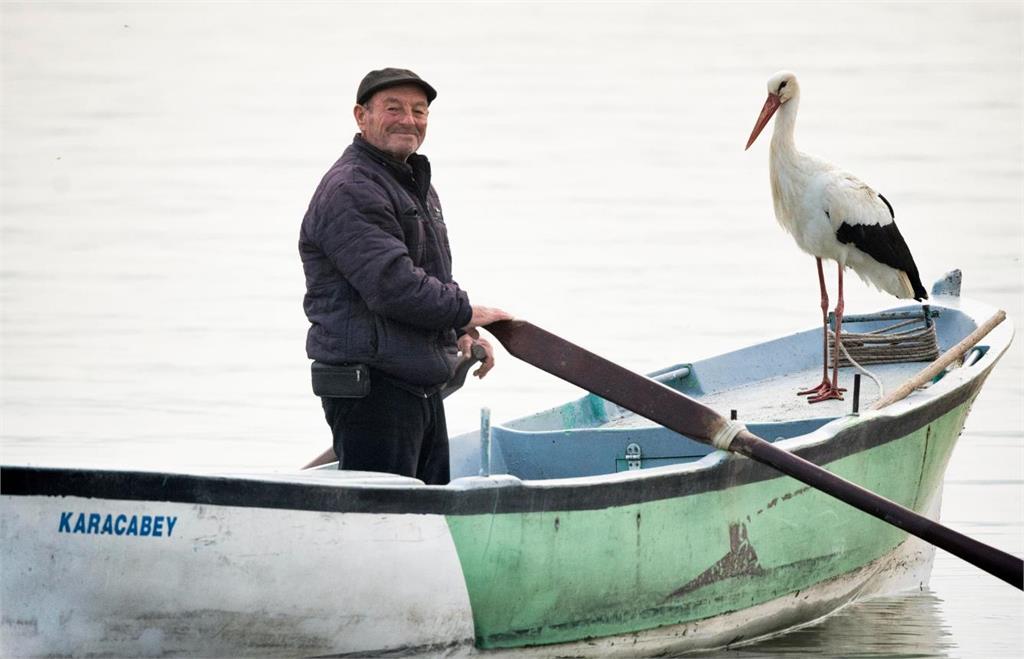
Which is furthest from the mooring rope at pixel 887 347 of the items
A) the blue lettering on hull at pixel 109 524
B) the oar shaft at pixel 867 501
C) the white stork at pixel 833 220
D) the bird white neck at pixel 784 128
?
the blue lettering on hull at pixel 109 524

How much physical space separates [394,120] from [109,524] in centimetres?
167

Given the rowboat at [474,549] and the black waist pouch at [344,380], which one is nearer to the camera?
the rowboat at [474,549]

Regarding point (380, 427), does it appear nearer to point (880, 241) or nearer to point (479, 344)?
point (479, 344)

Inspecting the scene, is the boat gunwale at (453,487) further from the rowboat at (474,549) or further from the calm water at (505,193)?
the calm water at (505,193)

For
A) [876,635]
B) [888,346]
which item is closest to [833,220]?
[888,346]

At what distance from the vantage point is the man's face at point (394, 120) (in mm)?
7000

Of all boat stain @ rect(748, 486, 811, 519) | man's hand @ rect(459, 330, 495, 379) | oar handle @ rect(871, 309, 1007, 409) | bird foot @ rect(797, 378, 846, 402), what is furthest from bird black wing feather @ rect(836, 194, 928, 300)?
man's hand @ rect(459, 330, 495, 379)

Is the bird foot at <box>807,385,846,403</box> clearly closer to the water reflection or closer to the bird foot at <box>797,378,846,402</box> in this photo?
the bird foot at <box>797,378,846,402</box>

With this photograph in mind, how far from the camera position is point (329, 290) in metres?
6.90

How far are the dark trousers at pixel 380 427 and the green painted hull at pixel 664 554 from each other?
42 cm

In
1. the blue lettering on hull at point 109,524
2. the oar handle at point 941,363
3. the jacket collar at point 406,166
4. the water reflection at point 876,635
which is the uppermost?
the jacket collar at point 406,166

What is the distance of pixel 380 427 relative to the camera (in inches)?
273

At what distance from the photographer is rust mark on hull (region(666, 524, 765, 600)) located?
7.44 meters

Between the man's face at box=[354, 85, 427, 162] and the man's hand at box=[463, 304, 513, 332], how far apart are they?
57 centimetres
